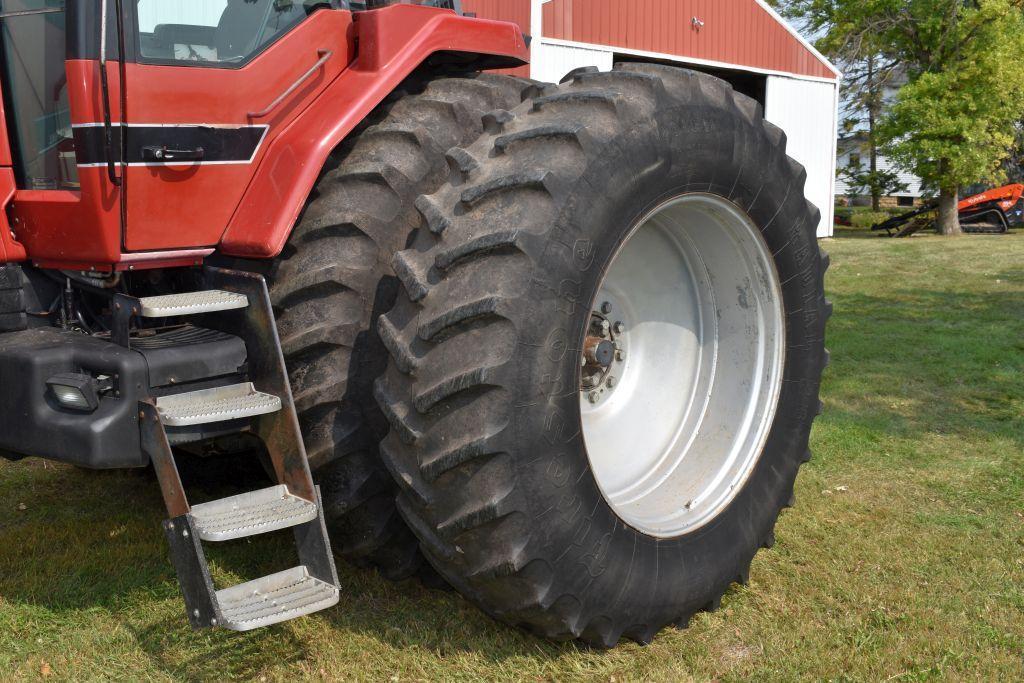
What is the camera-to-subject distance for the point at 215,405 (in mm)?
2412

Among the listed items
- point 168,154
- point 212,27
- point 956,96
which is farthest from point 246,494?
point 956,96

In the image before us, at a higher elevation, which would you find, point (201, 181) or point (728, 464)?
point (201, 181)

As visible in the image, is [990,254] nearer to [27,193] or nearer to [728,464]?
[728,464]

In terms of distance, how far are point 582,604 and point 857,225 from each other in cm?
2706

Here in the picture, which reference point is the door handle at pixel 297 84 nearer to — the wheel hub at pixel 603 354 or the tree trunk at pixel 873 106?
the wheel hub at pixel 603 354

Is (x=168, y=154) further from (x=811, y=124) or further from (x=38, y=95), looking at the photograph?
(x=811, y=124)

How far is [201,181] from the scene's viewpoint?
8.27ft

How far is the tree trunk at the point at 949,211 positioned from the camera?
21.9m

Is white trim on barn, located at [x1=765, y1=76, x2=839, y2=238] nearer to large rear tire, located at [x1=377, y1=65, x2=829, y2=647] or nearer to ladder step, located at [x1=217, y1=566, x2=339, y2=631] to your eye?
large rear tire, located at [x1=377, y1=65, x2=829, y2=647]

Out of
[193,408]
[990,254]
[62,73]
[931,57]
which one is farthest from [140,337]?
[931,57]

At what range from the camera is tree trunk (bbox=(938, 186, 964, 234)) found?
71.7 feet

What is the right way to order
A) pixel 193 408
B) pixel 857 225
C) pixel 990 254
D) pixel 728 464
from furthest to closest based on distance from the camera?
pixel 857 225, pixel 990 254, pixel 728 464, pixel 193 408

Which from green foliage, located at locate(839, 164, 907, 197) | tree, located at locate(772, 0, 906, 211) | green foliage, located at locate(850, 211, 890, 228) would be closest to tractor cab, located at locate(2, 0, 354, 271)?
tree, located at locate(772, 0, 906, 211)

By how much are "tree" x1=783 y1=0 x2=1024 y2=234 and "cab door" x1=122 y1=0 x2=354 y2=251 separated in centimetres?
2193
